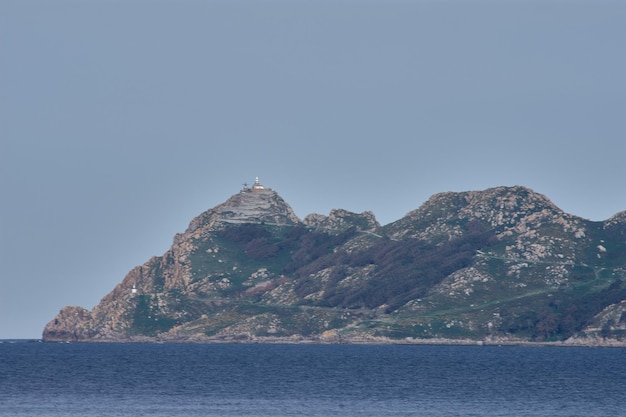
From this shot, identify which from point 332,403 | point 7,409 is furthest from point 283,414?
point 7,409

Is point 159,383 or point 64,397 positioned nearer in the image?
point 64,397

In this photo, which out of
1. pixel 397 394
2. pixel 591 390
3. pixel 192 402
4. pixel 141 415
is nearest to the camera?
pixel 141 415

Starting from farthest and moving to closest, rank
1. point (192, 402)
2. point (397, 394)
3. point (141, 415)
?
point (397, 394) → point (192, 402) → point (141, 415)

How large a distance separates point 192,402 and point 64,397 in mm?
19190

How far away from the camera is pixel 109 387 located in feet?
628

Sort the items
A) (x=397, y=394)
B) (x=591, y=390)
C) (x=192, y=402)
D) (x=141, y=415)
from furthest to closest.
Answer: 1. (x=591, y=390)
2. (x=397, y=394)
3. (x=192, y=402)
4. (x=141, y=415)

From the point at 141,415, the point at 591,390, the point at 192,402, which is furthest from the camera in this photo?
the point at 591,390

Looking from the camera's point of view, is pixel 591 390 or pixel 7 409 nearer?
pixel 7 409

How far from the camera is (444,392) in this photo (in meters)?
188

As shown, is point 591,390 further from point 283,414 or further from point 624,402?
point 283,414

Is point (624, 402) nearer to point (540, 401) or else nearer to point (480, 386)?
point (540, 401)

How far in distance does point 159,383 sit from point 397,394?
134ft

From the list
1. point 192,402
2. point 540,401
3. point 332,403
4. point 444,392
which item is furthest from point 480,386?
point 192,402

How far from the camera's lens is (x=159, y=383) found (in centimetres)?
19975
